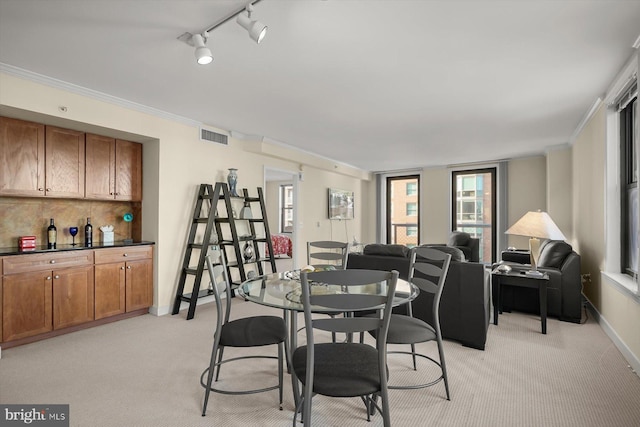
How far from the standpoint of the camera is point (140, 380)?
252cm

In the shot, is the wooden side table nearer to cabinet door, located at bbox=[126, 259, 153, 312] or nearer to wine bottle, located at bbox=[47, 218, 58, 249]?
cabinet door, located at bbox=[126, 259, 153, 312]

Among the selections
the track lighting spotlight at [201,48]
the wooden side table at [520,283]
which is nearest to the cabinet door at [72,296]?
the track lighting spotlight at [201,48]

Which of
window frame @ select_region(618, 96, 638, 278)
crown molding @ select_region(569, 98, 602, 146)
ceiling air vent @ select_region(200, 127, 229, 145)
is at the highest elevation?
crown molding @ select_region(569, 98, 602, 146)

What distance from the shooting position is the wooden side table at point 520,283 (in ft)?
11.5

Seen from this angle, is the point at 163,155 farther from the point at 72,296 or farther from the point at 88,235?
the point at 72,296

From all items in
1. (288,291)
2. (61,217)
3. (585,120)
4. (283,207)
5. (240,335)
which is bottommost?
(240,335)

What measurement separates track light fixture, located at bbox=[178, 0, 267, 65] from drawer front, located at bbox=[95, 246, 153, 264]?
2.57m

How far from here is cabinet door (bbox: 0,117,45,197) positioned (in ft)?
10.5

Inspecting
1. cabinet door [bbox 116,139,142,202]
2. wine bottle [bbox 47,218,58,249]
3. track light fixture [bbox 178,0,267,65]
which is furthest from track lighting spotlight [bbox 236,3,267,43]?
wine bottle [bbox 47,218,58,249]

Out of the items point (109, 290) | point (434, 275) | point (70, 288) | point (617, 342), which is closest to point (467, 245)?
point (617, 342)

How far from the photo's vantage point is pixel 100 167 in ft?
12.9

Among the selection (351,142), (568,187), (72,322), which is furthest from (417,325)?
(568,187)

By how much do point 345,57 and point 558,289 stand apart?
358cm

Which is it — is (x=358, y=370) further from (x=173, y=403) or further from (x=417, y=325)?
(x=173, y=403)
